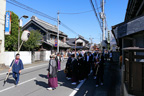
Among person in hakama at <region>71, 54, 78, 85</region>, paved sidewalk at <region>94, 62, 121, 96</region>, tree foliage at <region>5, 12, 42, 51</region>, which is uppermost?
tree foliage at <region>5, 12, 42, 51</region>

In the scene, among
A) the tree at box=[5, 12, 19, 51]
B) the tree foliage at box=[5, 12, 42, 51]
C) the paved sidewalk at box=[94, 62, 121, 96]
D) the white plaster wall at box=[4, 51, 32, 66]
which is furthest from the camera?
the tree at box=[5, 12, 19, 51]

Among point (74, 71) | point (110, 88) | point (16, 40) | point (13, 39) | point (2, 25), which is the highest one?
point (2, 25)

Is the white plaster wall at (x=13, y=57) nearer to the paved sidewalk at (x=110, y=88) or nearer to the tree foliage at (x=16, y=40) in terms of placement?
the tree foliage at (x=16, y=40)

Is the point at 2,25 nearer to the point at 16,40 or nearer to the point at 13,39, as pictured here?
the point at 13,39

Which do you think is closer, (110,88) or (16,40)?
(110,88)

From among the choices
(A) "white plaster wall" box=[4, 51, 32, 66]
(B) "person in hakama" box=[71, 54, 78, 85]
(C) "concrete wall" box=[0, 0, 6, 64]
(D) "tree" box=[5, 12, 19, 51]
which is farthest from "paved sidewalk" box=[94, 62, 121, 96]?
(D) "tree" box=[5, 12, 19, 51]

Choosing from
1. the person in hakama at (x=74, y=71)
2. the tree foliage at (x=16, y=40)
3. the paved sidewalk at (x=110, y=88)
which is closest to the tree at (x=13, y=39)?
the tree foliage at (x=16, y=40)

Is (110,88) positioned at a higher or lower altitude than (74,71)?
lower

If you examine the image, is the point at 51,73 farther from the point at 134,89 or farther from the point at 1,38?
the point at 1,38

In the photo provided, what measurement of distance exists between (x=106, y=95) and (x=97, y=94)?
39 centimetres

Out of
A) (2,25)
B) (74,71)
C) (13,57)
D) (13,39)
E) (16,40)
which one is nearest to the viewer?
(74,71)

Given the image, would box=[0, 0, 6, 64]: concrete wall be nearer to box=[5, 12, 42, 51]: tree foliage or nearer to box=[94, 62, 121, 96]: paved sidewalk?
box=[5, 12, 42, 51]: tree foliage

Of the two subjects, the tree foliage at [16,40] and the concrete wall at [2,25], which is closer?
the concrete wall at [2,25]

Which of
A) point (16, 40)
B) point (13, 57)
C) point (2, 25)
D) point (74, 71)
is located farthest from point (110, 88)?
point (16, 40)
